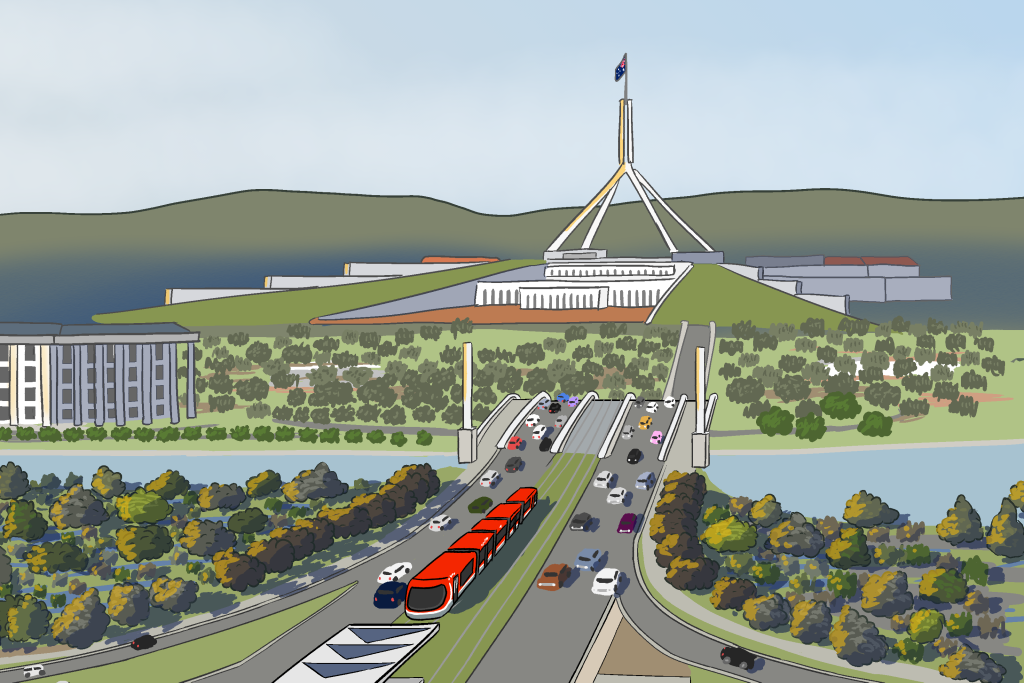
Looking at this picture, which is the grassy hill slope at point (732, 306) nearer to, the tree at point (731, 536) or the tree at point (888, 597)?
the tree at point (731, 536)

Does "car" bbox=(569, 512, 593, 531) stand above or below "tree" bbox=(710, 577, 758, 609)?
above

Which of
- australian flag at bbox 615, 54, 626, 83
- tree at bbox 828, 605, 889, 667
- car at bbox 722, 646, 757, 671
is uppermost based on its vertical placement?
australian flag at bbox 615, 54, 626, 83

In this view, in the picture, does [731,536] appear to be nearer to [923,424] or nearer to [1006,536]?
[1006,536]

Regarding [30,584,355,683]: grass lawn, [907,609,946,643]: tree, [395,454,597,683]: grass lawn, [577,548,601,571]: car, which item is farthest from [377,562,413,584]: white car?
[907,609,946,643]: tree

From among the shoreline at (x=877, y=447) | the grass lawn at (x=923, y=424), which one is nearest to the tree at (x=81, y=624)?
the shoreline at (x=877, y=447)

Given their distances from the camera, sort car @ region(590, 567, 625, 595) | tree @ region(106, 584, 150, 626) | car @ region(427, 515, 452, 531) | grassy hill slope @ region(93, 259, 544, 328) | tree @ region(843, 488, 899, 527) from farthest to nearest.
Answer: grassy hill slope @ region(93, 259, 544, 328) < car @ region(427, 515, 452, 531) < tree @ region(843, 488, 899, 527) < car @ region(590, 567, 625, 595) < tree @ region(106, 584, 150, 626)

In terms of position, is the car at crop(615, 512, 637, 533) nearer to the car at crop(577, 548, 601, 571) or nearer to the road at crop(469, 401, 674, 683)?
the road at crop(469, 401, 674, 683)
